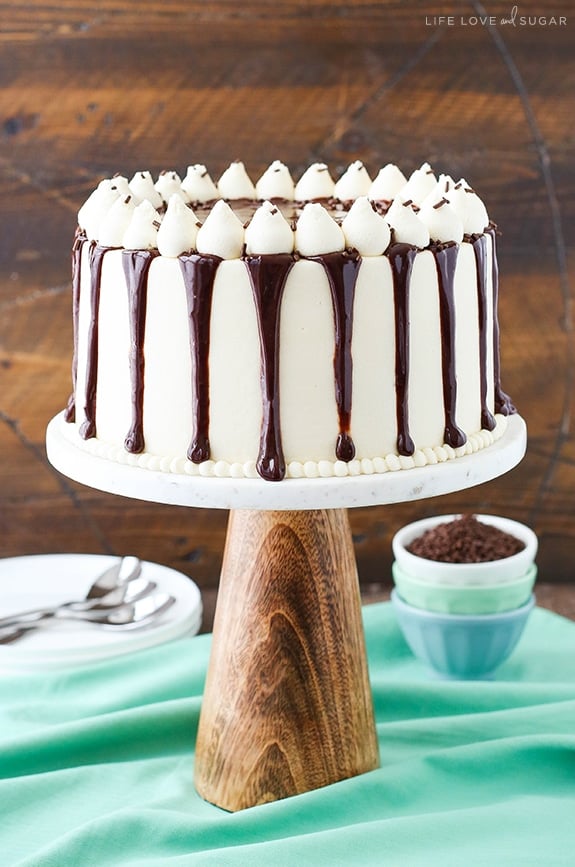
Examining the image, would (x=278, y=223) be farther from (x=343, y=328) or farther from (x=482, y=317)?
(x=482, y=317)

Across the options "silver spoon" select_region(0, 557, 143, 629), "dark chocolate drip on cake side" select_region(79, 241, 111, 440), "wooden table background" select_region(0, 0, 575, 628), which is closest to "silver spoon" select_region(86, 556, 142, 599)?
"silver spoon" select_region(0, 557, 143, 629)

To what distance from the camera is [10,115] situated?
6.83ft

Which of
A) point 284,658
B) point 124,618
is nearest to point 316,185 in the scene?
point 284,658

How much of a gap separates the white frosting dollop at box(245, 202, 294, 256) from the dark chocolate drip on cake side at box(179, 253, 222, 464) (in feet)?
0.13

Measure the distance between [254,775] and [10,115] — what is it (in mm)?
1187

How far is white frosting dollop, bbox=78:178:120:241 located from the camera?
1.37 m

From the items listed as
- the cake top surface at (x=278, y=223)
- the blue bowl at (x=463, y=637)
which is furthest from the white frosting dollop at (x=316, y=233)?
the blue bowl at (x=463, y=637)

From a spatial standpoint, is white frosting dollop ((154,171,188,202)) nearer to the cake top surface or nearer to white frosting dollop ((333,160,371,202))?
the cake top surface

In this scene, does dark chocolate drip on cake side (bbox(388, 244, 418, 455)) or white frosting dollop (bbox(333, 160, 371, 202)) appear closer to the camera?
dark chocolate drip on cake side (bbox(388, 244, 418, 455))

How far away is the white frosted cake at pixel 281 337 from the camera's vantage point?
1.24 meters

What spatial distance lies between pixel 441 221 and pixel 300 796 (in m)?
0.66

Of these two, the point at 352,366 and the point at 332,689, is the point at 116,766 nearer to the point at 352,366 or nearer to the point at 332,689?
the point at 332,689

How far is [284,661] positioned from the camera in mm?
1464

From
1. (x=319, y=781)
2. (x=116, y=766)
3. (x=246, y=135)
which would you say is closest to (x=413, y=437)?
(x=319, y=781)
